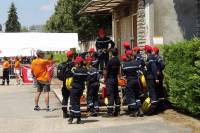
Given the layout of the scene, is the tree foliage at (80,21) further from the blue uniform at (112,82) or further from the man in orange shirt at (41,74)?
the blue uniform at (112,82)

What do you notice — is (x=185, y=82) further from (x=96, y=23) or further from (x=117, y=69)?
(x=96, y=23)

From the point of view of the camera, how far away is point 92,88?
15.1 m

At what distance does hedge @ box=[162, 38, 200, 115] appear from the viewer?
1267cm

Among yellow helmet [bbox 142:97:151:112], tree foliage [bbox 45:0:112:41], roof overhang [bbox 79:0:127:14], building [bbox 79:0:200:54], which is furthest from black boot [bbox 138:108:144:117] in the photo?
Result: tree foliage [bbox 45:0:112:41]

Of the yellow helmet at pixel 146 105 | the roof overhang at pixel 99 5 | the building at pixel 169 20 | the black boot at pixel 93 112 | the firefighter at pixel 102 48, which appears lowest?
the black boot at pixel 93 112

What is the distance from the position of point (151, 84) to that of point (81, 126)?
279cm

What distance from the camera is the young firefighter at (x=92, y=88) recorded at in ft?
49.2

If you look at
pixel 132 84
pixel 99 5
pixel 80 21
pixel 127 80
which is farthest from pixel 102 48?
pixel 80 21

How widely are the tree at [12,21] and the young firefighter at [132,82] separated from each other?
468 ft

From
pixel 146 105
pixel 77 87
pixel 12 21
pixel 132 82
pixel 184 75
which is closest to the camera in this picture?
pixel 184 75

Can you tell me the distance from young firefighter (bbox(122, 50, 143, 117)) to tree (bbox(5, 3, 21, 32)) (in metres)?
143

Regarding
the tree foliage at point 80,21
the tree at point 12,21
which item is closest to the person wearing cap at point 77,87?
the tree foliage at point 80,21

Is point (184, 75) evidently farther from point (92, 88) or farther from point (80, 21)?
point (80, 21)

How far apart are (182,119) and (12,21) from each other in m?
147
